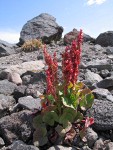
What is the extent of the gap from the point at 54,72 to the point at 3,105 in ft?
4.68

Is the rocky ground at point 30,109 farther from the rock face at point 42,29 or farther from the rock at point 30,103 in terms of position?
the rock face at point 42,29

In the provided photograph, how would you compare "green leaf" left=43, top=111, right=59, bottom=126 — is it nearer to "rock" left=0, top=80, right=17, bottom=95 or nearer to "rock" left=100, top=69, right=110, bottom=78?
"rock" left=0, top=80, right=17, bottom=95

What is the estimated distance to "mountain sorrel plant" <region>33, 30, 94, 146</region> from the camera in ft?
18.1

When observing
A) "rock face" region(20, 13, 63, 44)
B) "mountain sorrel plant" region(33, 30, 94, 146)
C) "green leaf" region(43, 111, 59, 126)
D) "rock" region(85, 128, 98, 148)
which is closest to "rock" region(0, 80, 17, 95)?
"mountain sorrel plant" region(33, 30, 94, 146)

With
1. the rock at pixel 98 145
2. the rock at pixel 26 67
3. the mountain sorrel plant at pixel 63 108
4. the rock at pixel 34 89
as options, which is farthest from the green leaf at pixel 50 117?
the rock at pixel 26 67

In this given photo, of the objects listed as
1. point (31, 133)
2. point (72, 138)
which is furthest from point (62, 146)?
point (31, 133)

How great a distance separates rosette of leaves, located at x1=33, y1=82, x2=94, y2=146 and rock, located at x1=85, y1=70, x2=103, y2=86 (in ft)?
6.74

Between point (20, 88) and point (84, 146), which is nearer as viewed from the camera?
point (84, 146)

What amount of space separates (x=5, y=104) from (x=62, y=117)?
58.5 inches

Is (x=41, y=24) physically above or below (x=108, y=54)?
above

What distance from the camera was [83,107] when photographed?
233 inches

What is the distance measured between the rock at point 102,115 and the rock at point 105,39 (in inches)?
397

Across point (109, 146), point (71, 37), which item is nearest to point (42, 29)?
point (71, 37)

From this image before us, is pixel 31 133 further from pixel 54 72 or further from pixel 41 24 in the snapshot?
pixel 41 24
